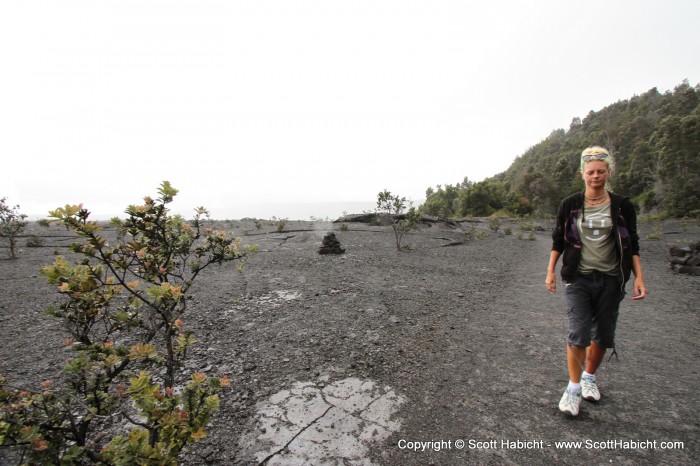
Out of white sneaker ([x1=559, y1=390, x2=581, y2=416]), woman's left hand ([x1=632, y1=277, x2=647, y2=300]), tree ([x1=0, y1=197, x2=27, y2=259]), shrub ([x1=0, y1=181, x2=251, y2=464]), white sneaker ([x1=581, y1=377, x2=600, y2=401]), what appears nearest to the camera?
shrub ([x1=0, y1=181, x2=251, y2=464])

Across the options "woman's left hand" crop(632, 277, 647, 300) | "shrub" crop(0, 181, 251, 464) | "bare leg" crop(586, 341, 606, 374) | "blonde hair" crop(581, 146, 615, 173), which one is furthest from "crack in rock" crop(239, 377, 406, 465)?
"blonde hair" crop(581, 146, 615, 173)

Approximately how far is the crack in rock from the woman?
1.52 m

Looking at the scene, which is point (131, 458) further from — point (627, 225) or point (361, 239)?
point (361, 239)

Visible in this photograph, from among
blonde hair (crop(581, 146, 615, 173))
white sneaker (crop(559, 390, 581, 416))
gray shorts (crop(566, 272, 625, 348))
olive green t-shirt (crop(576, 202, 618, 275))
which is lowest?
white sneaker (crop(559, 390, 581, 416))

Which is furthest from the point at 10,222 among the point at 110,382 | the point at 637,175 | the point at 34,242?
the point at 637,175

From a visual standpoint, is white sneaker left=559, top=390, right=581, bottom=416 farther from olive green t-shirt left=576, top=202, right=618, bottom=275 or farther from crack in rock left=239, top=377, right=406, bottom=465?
crack in rock left=239, top=377, right=406, bottom=465

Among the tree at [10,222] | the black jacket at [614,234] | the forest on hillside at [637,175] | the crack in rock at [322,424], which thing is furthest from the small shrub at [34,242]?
the forest on hillside at [637,175]

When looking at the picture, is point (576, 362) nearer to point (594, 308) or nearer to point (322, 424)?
point (594, 308)

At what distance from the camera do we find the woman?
244 cm

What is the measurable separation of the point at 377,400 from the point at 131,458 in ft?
6.60

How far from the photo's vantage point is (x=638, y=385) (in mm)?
2973

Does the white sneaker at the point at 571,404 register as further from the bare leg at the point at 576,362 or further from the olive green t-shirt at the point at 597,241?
the olive green t-shirt at the point at 597,241

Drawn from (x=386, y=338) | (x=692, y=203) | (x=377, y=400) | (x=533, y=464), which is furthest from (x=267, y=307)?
(x=692, y=203)

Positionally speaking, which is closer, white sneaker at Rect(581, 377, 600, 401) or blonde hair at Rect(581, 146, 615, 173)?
blonde hair at Rect(581, 146, 615, 173)
